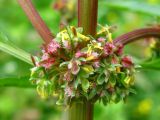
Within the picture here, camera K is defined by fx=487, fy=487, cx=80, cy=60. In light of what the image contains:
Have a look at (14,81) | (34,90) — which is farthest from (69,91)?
(34,90)

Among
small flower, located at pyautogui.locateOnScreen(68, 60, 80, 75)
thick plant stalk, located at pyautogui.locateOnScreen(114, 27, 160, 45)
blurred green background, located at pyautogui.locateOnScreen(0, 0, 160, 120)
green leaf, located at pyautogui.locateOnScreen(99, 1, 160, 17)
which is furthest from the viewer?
blurred green background, located at pyautogui.locateOnScreen(0, 0, 160, 120)

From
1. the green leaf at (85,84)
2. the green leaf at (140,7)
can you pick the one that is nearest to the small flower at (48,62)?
the green leaf at (85,84)

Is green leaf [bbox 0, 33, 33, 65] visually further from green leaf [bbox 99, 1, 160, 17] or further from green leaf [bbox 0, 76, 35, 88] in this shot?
green leaf [bbox 99, 1, 160, 17]

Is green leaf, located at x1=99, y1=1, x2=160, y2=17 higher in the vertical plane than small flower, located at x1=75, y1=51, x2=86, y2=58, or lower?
higher

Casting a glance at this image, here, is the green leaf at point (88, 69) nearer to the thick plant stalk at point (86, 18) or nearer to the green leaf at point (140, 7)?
the thick plant stalk at point (86, 18)

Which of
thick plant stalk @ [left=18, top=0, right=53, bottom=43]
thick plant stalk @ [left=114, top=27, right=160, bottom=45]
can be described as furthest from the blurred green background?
thick plant stalk @ [left=18, top=0, right=53, bottom=43]

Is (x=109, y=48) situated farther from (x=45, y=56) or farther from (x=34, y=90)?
(x=34, y=90)

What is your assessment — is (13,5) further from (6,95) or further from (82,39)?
→ (82,39)
